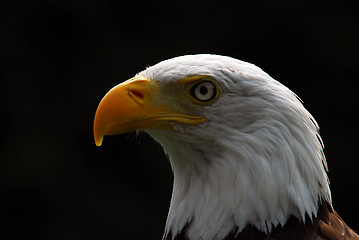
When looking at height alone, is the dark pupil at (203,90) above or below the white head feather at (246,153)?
above

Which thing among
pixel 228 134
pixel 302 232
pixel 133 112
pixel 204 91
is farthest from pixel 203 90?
pixel 302 232

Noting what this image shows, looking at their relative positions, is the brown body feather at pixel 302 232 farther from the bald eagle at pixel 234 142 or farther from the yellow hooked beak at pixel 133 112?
the yellow hooked beak at pixel 133 112

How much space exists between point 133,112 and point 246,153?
0.52 metres

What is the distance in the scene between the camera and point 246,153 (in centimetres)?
284

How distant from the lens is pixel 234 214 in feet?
9.38

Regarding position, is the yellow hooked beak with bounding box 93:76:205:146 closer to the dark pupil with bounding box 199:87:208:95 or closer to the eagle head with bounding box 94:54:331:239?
the eagle head with bounding box 94:54:331:239

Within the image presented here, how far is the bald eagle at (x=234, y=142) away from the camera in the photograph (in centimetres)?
282

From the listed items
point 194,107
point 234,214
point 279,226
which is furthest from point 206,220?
point 194,107

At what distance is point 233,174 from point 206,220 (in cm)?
24

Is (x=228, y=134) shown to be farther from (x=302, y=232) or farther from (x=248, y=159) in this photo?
(x=302, y=232)

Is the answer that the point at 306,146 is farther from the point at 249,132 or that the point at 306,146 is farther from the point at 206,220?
the point at 206,220

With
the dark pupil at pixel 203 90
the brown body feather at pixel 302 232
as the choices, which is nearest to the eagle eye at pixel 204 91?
the dark pupil at pixel 203 90

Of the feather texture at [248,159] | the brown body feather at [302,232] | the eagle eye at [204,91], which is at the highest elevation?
the eagle eye at [204,91]

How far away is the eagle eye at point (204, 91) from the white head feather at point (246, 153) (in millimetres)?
A: 31
